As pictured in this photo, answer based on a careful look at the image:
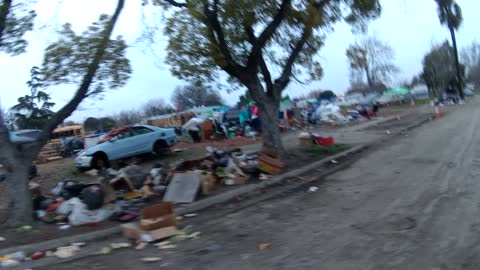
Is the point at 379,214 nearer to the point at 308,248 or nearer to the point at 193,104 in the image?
the point at 308,248

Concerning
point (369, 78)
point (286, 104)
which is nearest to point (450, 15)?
point (369, 78)

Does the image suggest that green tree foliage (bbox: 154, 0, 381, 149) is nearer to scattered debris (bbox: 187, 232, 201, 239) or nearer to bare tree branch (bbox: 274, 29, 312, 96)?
bare tree branch (bbox: 274, 29, 312, 96)

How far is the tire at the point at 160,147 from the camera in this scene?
1748 cm

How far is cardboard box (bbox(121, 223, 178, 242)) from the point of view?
267 inches

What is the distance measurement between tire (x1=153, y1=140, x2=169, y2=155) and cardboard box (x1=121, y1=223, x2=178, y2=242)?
410 inches

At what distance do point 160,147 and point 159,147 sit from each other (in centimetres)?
5

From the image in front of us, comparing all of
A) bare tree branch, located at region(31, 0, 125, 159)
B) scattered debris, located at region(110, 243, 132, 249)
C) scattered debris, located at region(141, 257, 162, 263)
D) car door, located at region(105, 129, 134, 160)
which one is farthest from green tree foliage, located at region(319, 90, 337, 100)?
scattered debris, located at region(141, 257, 162, 263)

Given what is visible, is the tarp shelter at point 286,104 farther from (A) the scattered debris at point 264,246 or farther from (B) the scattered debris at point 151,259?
(B) the scattered debris at point 151,259

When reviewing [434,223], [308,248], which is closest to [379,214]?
[434,223]

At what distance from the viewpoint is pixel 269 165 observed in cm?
1154

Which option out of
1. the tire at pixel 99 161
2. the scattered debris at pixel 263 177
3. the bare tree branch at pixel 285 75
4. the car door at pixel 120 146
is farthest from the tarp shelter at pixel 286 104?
the scattered debris at pixel 263 177

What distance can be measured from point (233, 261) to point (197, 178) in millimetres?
4352

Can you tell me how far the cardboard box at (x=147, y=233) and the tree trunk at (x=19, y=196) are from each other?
6.85 ft

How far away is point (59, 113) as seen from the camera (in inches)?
342
